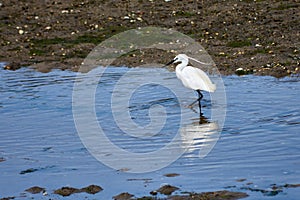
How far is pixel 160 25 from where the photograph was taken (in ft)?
61.2

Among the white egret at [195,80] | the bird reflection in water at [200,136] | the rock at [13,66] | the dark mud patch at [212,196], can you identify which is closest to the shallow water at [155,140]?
the bird reflection in water at [200,136]

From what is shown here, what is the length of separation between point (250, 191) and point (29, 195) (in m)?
2.37

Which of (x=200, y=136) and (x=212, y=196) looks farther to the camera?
(x=200, y=136)

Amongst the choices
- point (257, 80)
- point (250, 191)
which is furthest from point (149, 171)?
point (257, 80)

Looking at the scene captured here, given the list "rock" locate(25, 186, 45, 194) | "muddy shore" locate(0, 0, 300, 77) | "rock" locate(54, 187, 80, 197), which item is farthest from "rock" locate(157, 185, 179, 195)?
"muddy shore" locate(0, 0, 300, 77)

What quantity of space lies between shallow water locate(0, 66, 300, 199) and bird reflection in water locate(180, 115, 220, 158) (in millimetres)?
27

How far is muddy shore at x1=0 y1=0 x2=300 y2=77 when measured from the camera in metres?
15.5

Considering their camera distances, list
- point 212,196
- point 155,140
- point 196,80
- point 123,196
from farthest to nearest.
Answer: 1. point 196,80
2. point 155,140
3. point 123,196
4. point 212,196

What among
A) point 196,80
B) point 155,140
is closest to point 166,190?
point 155,140

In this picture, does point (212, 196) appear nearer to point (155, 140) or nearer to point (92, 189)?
point (92, 189)

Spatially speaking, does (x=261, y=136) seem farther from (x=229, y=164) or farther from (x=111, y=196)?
(x=111, y=196)

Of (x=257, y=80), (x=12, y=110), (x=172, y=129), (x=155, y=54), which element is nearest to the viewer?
Answer: (x=172, y=129)

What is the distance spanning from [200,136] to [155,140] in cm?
68

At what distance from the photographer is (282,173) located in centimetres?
802
